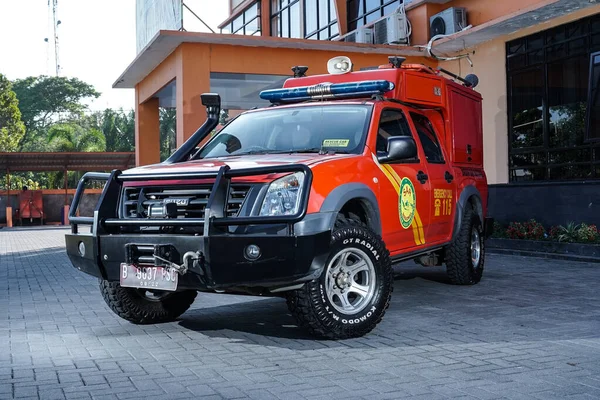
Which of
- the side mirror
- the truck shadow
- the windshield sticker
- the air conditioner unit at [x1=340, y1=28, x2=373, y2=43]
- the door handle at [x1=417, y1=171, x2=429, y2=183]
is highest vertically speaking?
the air conditioner unit at [x1=340, y1=28, x2=373, y2=43]

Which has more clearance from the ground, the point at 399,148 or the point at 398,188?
the point at 399,148

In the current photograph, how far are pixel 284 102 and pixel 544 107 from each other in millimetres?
9115

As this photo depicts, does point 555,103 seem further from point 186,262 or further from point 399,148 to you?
point 186,262

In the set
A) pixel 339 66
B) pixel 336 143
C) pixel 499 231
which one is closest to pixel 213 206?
pixel 336 143

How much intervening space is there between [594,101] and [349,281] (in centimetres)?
932

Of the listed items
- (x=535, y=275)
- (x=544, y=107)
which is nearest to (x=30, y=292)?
(x=535, y=275)

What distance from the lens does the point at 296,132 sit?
7.32 meters

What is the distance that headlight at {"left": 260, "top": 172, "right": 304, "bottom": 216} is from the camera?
5773mm

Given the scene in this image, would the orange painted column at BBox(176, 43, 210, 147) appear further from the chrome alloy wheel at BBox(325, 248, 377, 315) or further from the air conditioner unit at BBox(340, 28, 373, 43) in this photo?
the chrome alloy wheel at BBox(325, 248, 377, 315)

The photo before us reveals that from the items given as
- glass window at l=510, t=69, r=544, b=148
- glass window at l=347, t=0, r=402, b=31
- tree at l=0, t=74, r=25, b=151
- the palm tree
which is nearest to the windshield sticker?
glass window at l=510, t=69, r=544, b=148

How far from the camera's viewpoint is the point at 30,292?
9.72m

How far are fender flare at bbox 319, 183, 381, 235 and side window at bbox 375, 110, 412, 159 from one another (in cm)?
55

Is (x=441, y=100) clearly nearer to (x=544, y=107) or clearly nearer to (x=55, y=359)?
(x=55, y=359)

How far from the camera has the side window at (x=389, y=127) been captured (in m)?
7.38
